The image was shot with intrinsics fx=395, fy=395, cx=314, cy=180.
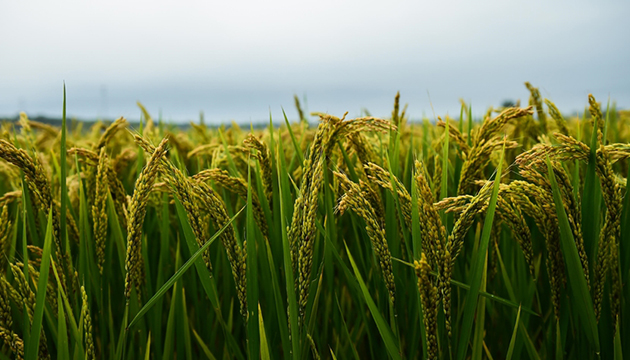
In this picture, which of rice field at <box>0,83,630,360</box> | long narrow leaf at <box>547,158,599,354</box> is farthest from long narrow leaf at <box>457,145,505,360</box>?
long narrow leaf at <box>547,158,599,354</box>

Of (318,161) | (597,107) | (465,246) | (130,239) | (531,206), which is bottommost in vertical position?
(465,246)

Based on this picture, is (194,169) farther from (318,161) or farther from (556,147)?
(556,147)

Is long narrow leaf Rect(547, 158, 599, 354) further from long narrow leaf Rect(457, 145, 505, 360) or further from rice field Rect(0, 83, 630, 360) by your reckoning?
long narrow leaf Rect(457, 145, 505, 360)

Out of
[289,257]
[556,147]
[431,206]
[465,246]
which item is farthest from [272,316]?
[556,147]

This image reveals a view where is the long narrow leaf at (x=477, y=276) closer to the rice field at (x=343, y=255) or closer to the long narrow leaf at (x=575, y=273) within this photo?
the rice field at (x=343, y=255)

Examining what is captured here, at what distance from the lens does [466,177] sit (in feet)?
4.53

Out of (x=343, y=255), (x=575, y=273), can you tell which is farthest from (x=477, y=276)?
(x=343, y=255)

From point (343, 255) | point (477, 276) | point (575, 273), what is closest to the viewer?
point (477, 276)

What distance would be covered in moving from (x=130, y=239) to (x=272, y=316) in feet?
1.88

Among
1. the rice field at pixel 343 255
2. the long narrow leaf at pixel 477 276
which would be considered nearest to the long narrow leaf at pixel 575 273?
the rice field at pixel 343 255

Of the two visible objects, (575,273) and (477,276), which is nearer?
(477,276)

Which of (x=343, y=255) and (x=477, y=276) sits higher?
(x=477, y=276)

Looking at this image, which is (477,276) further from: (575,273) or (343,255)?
(343,255)

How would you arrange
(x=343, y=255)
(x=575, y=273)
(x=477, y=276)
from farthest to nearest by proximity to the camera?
(x=343, y=255)
(x=575, y=273)
(x=477, y=276)
